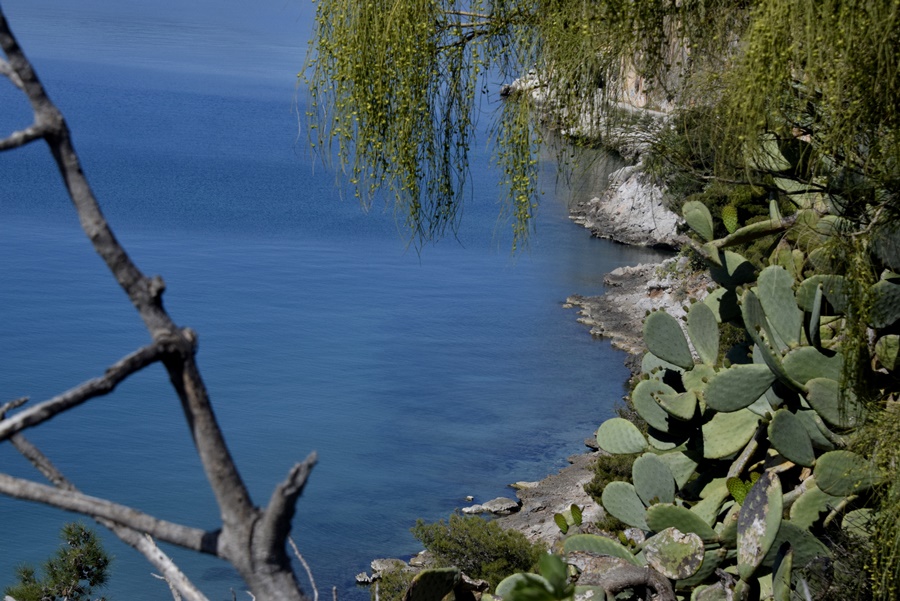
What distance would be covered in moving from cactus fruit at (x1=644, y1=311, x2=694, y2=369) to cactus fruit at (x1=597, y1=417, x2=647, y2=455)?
1.60 feet

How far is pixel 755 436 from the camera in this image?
15.1 ft

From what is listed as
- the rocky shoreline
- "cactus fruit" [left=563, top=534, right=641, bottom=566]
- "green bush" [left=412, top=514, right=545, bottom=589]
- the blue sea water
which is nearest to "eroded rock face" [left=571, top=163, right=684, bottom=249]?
the rocky shoreline

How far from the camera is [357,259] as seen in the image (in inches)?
1501

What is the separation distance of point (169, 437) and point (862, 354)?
22.3 meters

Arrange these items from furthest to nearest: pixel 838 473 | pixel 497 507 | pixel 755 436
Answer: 1. pixel 497 507
2. pixel 755 436
3. pixel 838 473

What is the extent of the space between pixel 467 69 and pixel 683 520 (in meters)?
2.15

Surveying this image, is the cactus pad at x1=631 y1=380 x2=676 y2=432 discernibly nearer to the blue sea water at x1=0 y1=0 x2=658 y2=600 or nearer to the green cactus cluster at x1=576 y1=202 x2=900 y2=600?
the green cactus cluster at x1=576 y1=202 x2=900 y2=600

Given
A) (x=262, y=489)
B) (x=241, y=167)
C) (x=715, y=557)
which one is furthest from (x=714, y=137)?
(x=241, y=167)

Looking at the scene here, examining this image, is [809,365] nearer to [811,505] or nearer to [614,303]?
[811,505]

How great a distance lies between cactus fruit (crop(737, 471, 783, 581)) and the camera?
12.8 feet

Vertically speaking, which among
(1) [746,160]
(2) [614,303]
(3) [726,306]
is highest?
(1) [746,160]

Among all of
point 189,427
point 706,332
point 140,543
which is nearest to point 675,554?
point 706,332

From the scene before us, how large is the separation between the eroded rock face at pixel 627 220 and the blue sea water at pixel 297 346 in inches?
35.7

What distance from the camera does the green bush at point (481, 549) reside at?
13336 millimetres
